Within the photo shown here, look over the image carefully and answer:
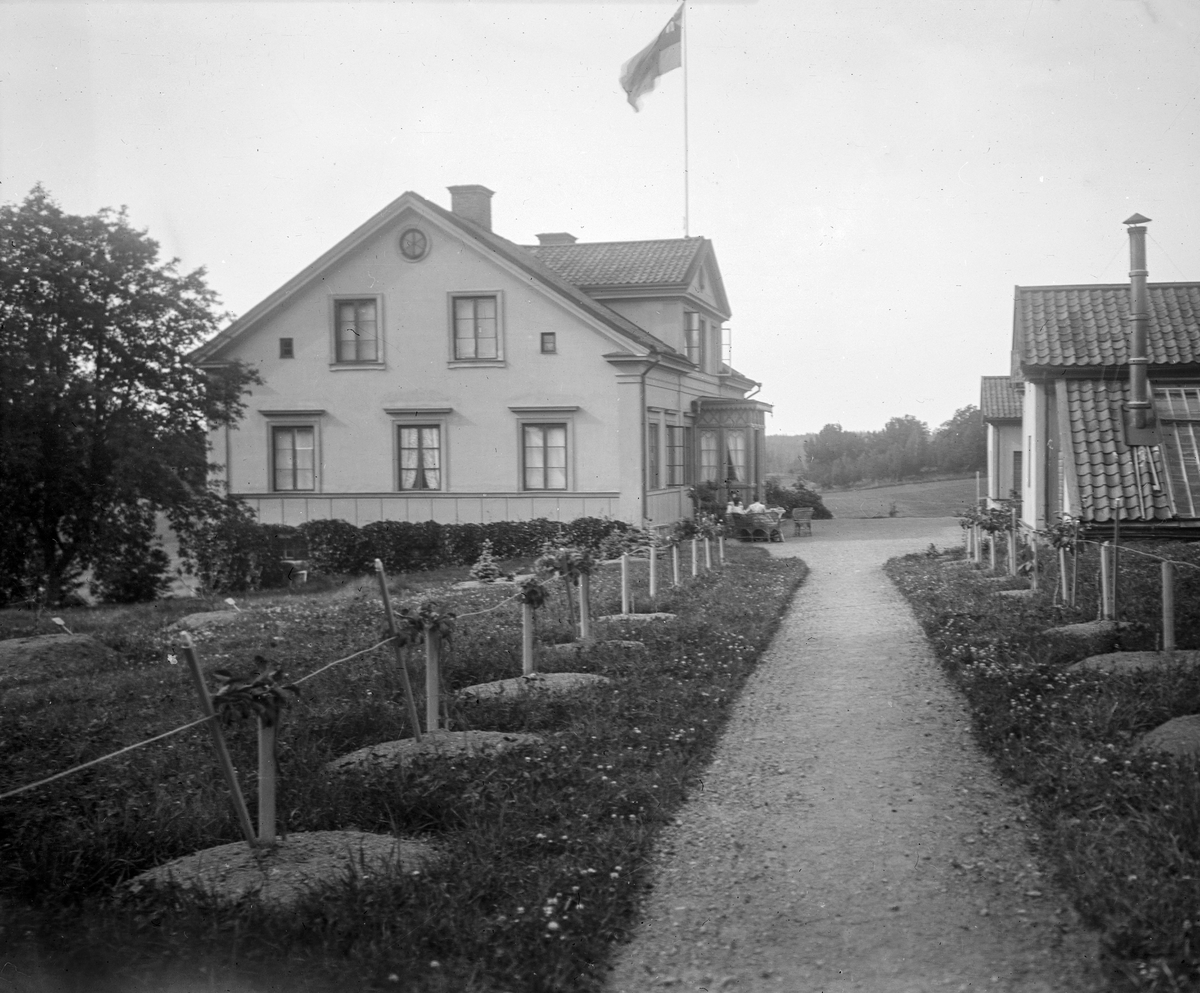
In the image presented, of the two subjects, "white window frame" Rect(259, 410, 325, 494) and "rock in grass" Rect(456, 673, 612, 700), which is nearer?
"rock in grass" Rect(456, 673, 612, 700)

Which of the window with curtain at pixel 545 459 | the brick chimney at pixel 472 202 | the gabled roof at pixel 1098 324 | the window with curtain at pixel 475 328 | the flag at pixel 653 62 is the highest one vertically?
the flag at pixel 653 62

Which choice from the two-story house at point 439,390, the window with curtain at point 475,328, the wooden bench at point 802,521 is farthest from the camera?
the wooden bench at point 802,521

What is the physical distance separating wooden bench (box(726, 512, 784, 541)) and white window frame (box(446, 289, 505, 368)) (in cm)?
776

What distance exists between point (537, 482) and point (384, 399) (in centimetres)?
392

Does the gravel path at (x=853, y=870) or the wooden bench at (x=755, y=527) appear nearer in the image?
the gravel path at (x=853, y=870)

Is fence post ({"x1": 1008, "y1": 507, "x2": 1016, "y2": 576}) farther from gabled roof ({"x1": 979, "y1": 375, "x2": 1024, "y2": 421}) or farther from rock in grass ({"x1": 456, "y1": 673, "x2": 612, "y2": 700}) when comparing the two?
gabled roof ({"x1": 979, "y1": 375, "x2": 1024, "y2": 421})

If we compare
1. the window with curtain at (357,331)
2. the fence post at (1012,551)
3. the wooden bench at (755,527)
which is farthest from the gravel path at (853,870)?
the wooden bench at (755,527)

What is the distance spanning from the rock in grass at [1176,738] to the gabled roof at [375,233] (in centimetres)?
1860

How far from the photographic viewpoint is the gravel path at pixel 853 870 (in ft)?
15.4

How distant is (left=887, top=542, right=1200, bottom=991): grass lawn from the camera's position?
465 centimetres

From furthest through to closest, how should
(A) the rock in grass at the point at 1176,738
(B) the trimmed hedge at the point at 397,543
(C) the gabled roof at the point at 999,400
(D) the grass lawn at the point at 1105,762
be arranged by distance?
A: (C) the gabled roof at the point at 999,400
(B) the trimmed hedge at the point at 397,543
(A) the rock in grass at the point at 1176,738
(D) the grass lawn at the point at 1105,762

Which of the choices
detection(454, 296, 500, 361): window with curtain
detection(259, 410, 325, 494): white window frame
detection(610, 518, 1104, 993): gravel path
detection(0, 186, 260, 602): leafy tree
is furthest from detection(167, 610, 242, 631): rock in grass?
detection(454, 296, 500, 361): window with curtain

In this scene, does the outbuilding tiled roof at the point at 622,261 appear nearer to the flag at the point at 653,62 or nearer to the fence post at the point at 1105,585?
the flag at the point at 653,62

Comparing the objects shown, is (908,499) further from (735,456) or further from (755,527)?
(755,527)
